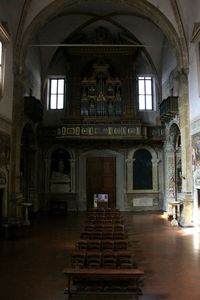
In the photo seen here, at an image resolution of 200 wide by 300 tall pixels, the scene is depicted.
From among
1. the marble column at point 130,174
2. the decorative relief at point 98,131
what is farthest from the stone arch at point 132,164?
the decorative relief at point 98,131

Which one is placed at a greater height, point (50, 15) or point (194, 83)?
point (50, 15)

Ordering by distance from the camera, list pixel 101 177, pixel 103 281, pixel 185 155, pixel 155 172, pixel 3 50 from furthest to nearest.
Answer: pixel 101 177
pixel 155 172
pixel 185 155
pixel 3 50
pixel 103 281

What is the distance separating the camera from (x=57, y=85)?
24.0 meters

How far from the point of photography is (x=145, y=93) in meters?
23.9

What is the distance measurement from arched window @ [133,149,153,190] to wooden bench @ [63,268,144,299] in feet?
54.3

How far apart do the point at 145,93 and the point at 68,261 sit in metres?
17.5

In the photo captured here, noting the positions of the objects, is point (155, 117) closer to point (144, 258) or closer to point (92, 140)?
point (92, 140)

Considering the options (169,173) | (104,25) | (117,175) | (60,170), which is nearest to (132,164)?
(117,175)

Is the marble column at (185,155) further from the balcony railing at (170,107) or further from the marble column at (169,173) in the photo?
the marble column at (169,173)

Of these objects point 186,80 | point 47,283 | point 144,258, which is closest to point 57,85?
point 186,80

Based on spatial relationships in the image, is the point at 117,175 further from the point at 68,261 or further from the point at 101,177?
the point at 68,261

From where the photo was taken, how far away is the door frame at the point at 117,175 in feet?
75.6

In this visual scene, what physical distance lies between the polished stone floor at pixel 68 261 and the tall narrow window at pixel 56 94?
37.2 feet

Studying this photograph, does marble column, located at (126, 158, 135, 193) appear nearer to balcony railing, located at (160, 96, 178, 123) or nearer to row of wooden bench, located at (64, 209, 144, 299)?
balcony railing, located at (160, 96, 178, 123)
